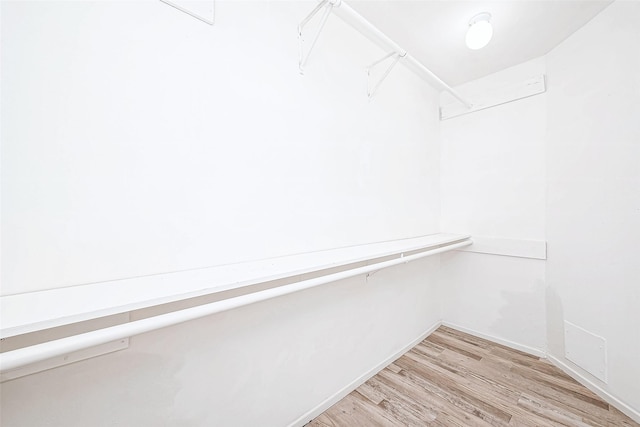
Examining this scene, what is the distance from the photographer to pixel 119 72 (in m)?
0.81

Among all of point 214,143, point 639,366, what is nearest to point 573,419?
point 639,366

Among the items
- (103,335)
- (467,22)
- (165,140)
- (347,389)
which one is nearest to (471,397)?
(347,389)

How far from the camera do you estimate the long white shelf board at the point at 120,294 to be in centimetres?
52

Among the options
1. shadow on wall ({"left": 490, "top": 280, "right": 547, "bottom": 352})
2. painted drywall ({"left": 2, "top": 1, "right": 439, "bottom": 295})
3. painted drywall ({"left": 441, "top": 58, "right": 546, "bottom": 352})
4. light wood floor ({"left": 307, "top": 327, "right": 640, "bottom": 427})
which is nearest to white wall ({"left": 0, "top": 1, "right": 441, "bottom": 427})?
painted drywall ({"left": 2, "top": 1, "right": 439, "bottom": 295})

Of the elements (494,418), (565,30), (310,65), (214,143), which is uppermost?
(565,30)

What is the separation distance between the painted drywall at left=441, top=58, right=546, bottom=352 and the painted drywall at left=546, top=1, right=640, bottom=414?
0.32ft

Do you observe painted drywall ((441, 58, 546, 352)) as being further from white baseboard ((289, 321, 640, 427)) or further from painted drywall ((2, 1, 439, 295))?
painted drywall ((2, 1, 439, 295))

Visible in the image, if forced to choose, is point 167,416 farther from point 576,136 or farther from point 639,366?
point 576,136

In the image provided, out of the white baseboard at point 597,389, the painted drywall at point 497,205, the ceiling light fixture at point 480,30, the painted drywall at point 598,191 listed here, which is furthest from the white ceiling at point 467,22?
the white baseboard at point 597,389

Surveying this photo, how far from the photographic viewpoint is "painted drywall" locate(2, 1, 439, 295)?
2.29 feet

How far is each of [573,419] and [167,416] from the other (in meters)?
2.03

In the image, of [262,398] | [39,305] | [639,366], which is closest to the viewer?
[39,305]

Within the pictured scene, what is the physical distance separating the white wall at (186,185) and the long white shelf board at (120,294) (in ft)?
0.26

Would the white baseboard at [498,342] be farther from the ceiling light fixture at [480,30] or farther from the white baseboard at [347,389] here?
the ceiling light fixture at [480,30]
